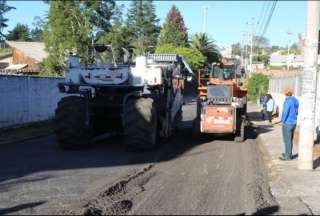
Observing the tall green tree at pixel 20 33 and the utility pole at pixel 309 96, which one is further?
the tall green tree at pixel 20 33

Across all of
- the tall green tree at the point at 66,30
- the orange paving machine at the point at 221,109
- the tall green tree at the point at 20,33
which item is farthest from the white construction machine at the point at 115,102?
the tall green tree at the point at 20,33

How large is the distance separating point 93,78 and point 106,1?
48.4 metres

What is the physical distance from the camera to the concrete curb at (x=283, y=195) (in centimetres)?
941

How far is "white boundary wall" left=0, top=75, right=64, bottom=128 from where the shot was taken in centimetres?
2273

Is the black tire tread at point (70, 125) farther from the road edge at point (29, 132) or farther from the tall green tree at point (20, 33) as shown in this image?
the tall green tree at point (20, 33)

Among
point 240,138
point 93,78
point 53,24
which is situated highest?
point 53,24

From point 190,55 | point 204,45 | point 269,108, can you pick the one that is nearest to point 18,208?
point 269,108

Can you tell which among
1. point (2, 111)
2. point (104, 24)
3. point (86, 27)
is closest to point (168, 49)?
point (104, 24)

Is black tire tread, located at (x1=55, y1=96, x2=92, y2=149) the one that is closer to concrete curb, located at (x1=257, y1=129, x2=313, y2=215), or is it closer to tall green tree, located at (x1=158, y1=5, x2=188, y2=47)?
concrete curb, located at (x1=257, y1=129, x2=313, y2=215)

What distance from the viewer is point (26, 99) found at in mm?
24969

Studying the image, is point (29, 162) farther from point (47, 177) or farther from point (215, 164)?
point (215, 164)

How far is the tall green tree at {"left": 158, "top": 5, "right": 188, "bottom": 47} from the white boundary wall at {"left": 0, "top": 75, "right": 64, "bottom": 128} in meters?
55.5

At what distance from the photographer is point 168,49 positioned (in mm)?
69438

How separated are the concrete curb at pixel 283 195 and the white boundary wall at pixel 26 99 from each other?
37.6ft
